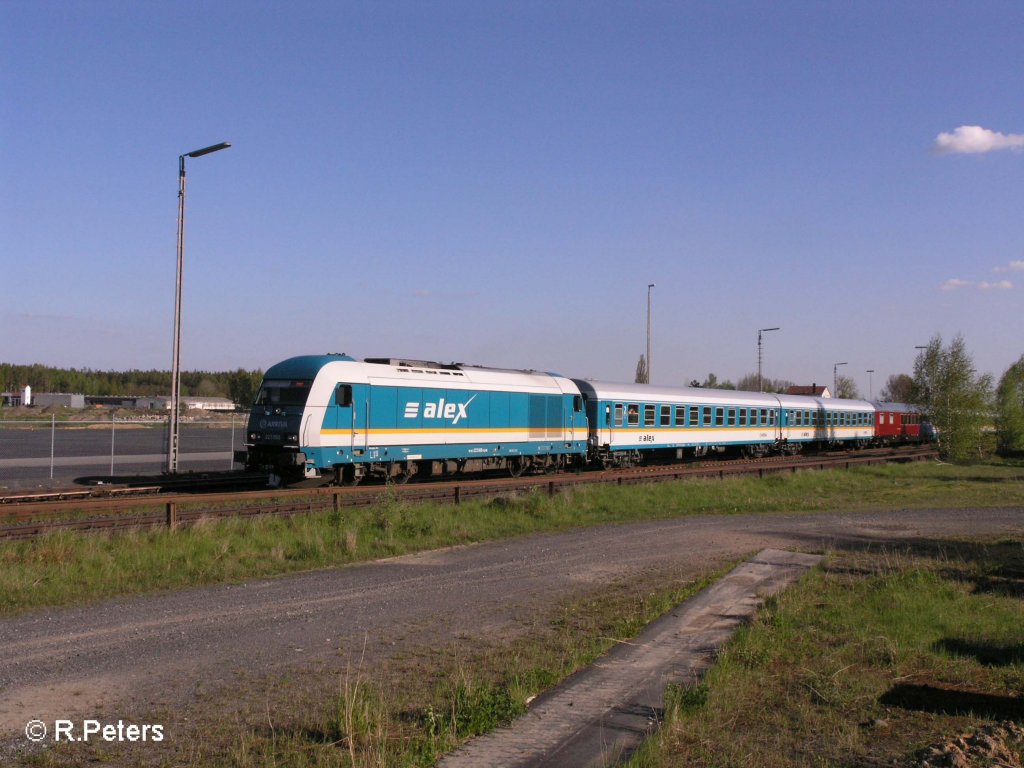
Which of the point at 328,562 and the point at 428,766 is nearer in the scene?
the point at 428,766

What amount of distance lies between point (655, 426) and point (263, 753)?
3003 cm

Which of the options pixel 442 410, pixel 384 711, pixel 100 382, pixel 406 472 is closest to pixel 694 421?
pixel 442 410

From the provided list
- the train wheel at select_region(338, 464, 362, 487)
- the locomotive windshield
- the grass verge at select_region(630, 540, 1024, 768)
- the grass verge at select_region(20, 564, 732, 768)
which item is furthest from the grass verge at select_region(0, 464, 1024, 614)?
the grass verge at select_region(630, 540, 1024, 768)

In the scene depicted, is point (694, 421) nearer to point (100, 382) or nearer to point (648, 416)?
point (648, 416)

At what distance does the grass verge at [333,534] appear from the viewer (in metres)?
11.6

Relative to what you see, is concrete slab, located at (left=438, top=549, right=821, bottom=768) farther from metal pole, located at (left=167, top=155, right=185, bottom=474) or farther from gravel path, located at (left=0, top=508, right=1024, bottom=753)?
metal pole, located at (left=167, top=155, right=185, bottom=474)

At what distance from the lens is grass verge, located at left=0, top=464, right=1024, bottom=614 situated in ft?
38.1

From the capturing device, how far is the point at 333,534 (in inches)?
603

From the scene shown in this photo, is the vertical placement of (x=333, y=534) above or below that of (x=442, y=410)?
below

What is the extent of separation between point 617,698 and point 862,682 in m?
2.39

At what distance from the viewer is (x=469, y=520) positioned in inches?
714

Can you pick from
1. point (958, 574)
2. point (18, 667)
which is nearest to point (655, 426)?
point (958, 574)

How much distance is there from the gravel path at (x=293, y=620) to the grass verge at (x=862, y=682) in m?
2.86

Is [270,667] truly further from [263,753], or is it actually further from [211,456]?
[211,456]
